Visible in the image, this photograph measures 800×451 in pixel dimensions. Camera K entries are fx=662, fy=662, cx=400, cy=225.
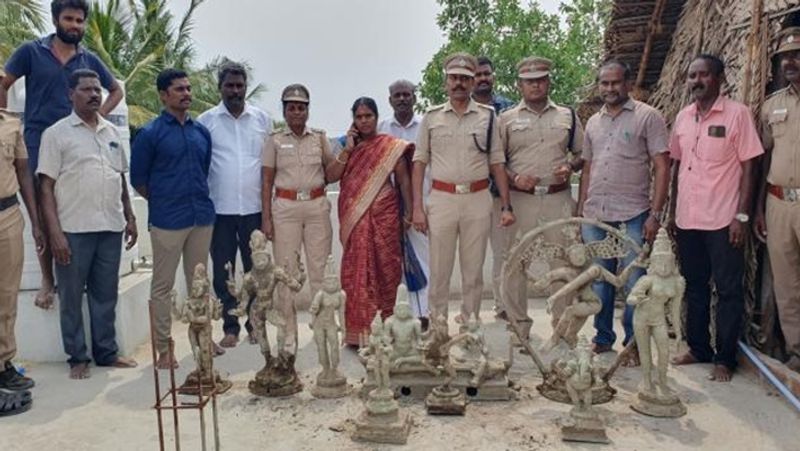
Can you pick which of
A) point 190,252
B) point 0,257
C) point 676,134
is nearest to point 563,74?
point 676,134

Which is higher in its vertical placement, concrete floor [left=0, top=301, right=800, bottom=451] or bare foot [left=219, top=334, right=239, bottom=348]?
bare foot [left=219, top=334, right=239, bottom=348]

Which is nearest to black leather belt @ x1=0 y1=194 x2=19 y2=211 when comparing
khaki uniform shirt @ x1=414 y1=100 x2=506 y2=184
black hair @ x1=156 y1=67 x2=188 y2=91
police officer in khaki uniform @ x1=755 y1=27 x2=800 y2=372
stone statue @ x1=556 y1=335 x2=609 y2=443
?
black hair @ x1=156 y1=67 x2=188 y2=91

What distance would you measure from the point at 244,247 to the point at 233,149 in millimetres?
777

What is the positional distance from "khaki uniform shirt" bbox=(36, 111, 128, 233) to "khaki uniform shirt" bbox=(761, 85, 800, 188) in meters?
4.39

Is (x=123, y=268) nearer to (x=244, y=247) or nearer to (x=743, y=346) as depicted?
(x=244, y=247)

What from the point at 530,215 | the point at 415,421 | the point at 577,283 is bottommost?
the point at 415,421

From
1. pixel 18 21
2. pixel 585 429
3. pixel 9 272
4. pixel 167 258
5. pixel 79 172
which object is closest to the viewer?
pixel 585 429

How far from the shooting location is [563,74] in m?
15.9

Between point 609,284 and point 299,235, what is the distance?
227cm

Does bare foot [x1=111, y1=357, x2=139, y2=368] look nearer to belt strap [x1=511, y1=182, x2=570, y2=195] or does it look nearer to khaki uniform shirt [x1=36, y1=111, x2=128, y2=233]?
khaki uniform shirt [x1=36, y1=111, x2=128, y2=233]

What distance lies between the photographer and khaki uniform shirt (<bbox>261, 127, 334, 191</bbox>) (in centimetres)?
489

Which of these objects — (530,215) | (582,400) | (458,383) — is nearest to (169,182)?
(458,383)

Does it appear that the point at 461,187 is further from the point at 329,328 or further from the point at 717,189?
the point at 717,189

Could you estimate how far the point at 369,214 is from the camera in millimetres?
5008
